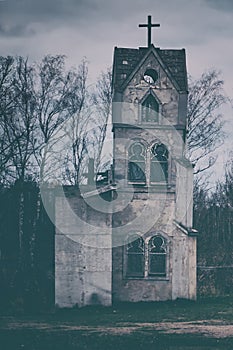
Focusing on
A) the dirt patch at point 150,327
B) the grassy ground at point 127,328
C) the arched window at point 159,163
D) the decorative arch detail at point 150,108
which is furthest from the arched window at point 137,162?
the dirt patch at point 150,327

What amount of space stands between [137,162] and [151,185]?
39.0 inches

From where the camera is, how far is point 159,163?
2314 cm

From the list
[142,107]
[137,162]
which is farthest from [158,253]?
[142,107]

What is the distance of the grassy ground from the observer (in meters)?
15.4

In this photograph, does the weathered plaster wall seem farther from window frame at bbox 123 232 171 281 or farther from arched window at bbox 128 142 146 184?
arched window at bbox 128 142 146 184

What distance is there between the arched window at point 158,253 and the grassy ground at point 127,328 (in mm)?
1229

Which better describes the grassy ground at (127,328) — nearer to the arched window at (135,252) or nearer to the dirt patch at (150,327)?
the dirt patch at (150,327)

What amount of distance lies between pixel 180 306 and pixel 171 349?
6.83 metres

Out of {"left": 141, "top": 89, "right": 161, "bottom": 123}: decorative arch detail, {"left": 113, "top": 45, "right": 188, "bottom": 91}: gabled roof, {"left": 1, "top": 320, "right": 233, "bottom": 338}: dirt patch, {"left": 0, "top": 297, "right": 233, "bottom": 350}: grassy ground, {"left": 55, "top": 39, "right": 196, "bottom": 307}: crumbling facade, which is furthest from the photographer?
{"left": 113, "top": 45, "right": 188, "bottom": 91}: gabled roof

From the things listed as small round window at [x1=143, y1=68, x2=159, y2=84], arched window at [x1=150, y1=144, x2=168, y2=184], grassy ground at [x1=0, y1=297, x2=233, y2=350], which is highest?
small round window at [x1=143, y1=68, x2=159, y2=84]

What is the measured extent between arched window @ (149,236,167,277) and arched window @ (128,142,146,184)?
228 cm

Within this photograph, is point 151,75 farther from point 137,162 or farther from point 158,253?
point 158,253

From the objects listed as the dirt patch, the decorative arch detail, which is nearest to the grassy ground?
the dirt patch

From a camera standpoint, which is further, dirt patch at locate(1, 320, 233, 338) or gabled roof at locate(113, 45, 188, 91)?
gabled roof at locate(113, 45, 188, 91)
